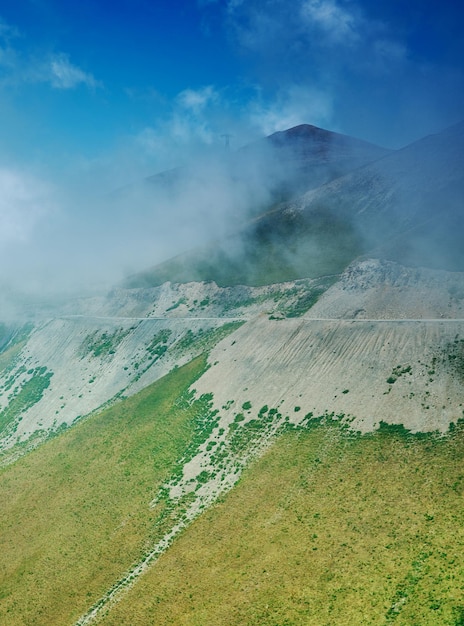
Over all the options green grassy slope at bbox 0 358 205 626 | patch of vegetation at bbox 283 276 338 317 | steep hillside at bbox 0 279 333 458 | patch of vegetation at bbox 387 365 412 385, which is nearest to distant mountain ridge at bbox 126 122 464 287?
patch of vegetation at bbox 283 276 338 317

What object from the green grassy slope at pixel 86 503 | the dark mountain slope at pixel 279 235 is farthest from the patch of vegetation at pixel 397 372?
the dark mountain slope at pixel 279 235

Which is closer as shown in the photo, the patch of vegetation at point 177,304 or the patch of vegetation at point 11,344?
the patch of vegetation at point 177,304

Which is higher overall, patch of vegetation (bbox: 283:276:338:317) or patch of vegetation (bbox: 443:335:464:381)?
patch of vegetation (bbox: 283:276:338:317)

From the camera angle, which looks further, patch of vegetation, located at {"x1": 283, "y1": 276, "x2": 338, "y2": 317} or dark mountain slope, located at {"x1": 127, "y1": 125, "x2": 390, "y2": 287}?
dark mountain slope, located at {"x1": 127, "y1": 125, "x2": 390, "y2": 287}

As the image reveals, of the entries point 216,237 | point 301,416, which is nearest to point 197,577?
point 301,416

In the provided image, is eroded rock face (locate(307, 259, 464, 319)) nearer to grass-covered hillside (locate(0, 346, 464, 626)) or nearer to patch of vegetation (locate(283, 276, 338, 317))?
patch of vegetation (locate(283, 276, 338, 317))

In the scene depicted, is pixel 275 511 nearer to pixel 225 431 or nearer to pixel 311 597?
pixel 311 597

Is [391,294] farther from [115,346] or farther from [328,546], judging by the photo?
[115,346]

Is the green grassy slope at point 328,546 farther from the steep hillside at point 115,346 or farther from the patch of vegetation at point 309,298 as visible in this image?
the steep hillside at point 115,346
